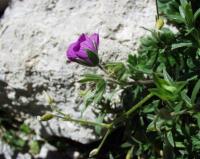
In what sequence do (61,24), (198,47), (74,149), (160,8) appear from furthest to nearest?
(74,149) → (61,24) → (160,8) → (198,47)

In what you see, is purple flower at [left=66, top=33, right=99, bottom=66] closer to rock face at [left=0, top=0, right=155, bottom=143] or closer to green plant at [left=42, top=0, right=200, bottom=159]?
green plant at [left=42, top=0, right=200, bottom=159]

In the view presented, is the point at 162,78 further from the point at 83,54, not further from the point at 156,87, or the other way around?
the point at 83,54

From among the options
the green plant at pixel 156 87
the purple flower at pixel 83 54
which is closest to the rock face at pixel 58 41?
the green plant at pixel 156 87

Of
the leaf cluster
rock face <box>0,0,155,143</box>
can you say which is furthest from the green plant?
rock face <box>0,0,155,143</box>

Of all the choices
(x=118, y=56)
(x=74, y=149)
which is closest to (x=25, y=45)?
(x=118, y=56)

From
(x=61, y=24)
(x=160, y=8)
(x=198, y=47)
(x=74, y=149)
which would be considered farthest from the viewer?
(x=74, y=149)

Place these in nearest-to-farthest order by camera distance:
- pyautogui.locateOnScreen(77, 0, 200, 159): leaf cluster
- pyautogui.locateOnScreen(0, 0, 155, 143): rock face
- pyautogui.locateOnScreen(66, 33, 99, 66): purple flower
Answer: pyautogui.locateOnScreen(66, 33, 99, 66): purple flower
pyautogui.locateOnScreen(77, 0, 200, 159): leaf cluster
pyautogui.locateOnScreen(0, 0, 155, 143): rock face

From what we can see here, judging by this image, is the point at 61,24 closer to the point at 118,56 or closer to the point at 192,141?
the point at 118,56

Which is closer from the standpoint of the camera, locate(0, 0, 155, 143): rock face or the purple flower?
the purple flower
